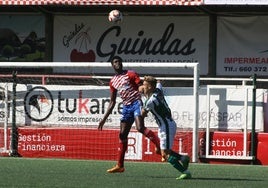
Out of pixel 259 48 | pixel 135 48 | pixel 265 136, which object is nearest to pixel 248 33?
pixel 259 48

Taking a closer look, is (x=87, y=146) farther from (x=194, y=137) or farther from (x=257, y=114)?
(x=257, y=114)

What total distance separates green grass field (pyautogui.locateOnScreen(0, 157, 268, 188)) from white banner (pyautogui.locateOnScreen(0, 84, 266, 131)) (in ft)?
6.52

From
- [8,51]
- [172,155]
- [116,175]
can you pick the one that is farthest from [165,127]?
[8,51]

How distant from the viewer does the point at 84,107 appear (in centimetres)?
1848

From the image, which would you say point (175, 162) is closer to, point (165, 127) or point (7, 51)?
point (165, 127)

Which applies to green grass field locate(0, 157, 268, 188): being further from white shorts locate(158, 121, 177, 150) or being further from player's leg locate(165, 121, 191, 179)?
white shorts locate(158, 121, 177, 150)

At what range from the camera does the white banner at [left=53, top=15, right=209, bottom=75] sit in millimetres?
22297

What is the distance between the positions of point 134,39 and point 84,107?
4.80 metres

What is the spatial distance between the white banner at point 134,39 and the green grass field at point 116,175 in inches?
264

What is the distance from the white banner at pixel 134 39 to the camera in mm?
22297

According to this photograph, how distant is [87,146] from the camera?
59.2 feet

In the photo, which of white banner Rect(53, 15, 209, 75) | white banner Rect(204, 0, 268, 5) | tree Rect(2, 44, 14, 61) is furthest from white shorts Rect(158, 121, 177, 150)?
tree Rect(2, 44, 14, 61)

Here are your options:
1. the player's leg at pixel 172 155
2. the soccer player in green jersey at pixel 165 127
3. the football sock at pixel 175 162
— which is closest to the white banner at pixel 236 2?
the soccer player in green jersey at pixel 165 127

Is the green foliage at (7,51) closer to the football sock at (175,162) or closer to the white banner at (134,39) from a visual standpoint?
the white banner at (134,39)
